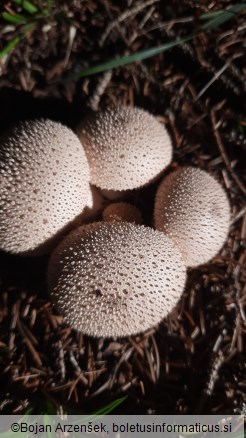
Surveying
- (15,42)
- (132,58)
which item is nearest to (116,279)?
(132,58)

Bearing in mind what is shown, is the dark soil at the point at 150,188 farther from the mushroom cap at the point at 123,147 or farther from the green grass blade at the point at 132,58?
the mushroom cap at the point at 123,147

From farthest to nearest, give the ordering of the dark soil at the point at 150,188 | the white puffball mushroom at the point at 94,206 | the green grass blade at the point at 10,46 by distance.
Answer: the white puffball mushroom at the point at 94,206
the dark soil at the point at 150,188
the green grass blade at the point at 10,46

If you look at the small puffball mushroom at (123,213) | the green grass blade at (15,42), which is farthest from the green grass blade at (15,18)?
the small puffball mushroom at (123,213)

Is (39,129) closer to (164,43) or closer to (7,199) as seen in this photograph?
(7,199)

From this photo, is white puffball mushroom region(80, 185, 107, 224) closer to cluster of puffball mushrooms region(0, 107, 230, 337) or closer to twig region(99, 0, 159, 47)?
cluster of puffball mushrooms region(0, 107, 230, 337)

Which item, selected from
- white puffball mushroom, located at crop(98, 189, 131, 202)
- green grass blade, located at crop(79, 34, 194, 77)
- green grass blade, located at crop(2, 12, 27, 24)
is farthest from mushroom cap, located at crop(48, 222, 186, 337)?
green grass blade, located at crop(2, 12, 27, 24)

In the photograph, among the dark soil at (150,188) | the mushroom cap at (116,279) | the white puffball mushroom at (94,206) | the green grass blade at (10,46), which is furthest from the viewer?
the white puffball mushroom at (94,206)

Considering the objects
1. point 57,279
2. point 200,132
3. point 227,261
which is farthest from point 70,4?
point 227,261
